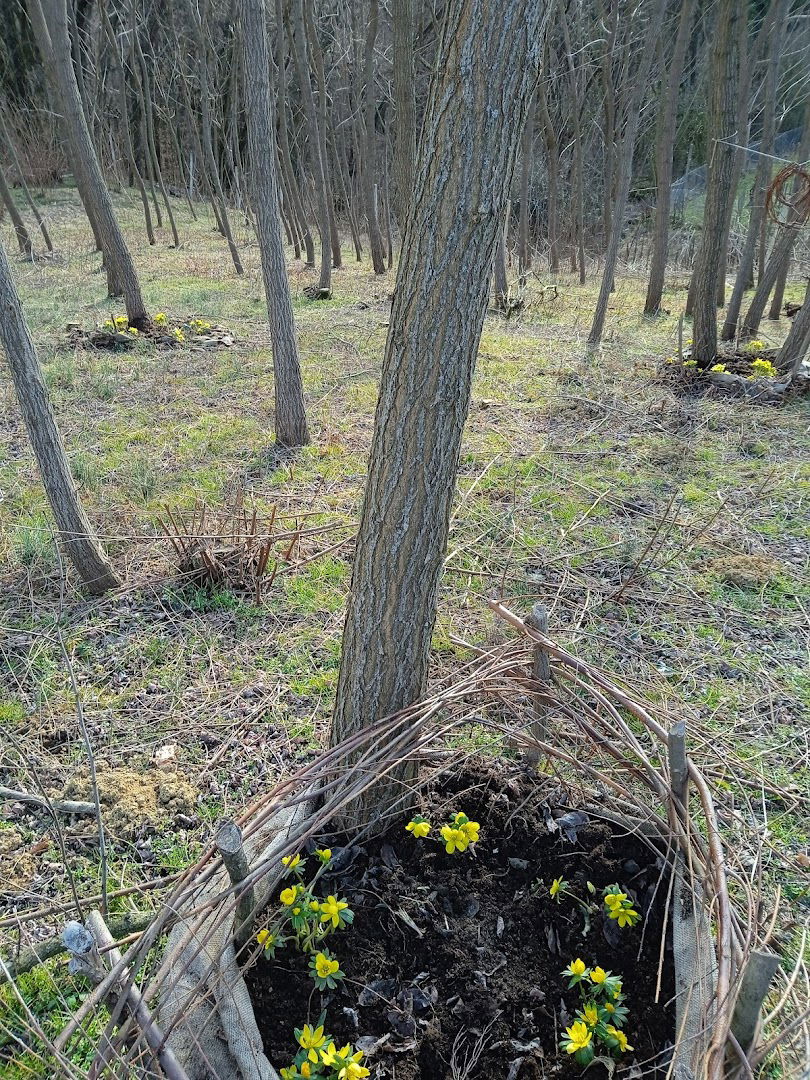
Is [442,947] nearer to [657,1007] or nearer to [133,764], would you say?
[657,1007]

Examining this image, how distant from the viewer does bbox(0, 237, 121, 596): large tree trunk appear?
2721 millimetres

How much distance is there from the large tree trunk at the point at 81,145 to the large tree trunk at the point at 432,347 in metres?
7.74

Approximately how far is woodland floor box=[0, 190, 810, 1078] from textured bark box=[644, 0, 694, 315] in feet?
10.9

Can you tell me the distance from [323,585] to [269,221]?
2.89 meters

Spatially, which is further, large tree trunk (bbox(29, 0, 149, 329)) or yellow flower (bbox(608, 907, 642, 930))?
large tree trunk (bbox(29, 0, 149, 329))

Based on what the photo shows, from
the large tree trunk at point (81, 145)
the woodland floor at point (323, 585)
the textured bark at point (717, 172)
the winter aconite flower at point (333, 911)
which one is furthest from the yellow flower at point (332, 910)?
the large tree trunk at point (81, 145)

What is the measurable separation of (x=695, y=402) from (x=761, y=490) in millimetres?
2030

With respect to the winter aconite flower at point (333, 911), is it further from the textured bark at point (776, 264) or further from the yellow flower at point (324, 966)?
the textured bark at point (776, 264)

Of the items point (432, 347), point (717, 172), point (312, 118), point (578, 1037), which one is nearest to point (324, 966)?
point (578, 1037)

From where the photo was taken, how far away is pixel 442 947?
163 cm

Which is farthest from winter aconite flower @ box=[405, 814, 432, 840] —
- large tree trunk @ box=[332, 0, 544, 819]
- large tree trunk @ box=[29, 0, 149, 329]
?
large tree trunk @ box=[29, 0, 149, 329]

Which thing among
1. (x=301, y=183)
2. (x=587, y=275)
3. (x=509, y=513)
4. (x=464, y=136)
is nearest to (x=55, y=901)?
(x=464, y=136)

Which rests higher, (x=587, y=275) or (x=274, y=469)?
(x=587, y=275)

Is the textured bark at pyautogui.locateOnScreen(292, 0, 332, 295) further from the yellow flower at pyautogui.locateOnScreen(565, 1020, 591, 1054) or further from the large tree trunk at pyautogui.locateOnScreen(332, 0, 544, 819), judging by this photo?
the yellow flower at pyautogui.locateOnScreen(565, 1020, 591, 1054)
